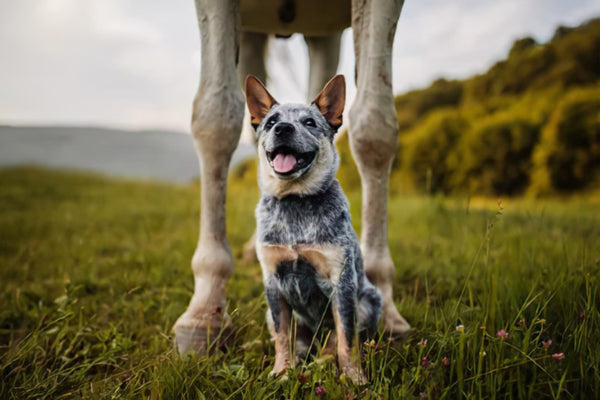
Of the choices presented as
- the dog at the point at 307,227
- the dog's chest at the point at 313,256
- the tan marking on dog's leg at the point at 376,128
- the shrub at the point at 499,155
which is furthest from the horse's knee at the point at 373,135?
the shrub at the point at 499,155

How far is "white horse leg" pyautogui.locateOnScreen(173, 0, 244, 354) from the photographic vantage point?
2.04m

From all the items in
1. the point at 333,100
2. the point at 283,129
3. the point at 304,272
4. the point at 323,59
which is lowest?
the point at 304,272

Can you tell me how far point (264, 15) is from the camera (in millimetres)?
2633

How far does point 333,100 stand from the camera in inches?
64.2

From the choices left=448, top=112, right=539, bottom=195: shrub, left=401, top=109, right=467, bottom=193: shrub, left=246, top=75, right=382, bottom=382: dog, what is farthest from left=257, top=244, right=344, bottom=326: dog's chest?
left=401, top=109, right=467, bottom=193: shrub

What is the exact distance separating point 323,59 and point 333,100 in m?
2.10

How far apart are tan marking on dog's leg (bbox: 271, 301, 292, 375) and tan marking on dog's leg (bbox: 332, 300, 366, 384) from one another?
0.65 feet

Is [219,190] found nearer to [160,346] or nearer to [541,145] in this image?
A: [160,346]

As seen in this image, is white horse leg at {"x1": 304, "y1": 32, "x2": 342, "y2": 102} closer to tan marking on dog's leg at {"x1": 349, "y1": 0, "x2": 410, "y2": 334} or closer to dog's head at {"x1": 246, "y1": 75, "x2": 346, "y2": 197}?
tan marking on dog's leg at {"x1": 349, "y1": 0, "x2": 410, "y2": 334}

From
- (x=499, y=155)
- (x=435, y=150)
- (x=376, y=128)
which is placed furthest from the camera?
(x=435, y=150)

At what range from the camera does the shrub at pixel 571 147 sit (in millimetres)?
7207

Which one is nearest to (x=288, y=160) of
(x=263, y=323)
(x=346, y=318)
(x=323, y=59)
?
(x=346, y=318)

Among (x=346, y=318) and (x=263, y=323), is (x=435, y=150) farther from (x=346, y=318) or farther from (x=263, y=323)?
(x=346, y=318)

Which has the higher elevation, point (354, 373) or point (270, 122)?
point (270, 122)
